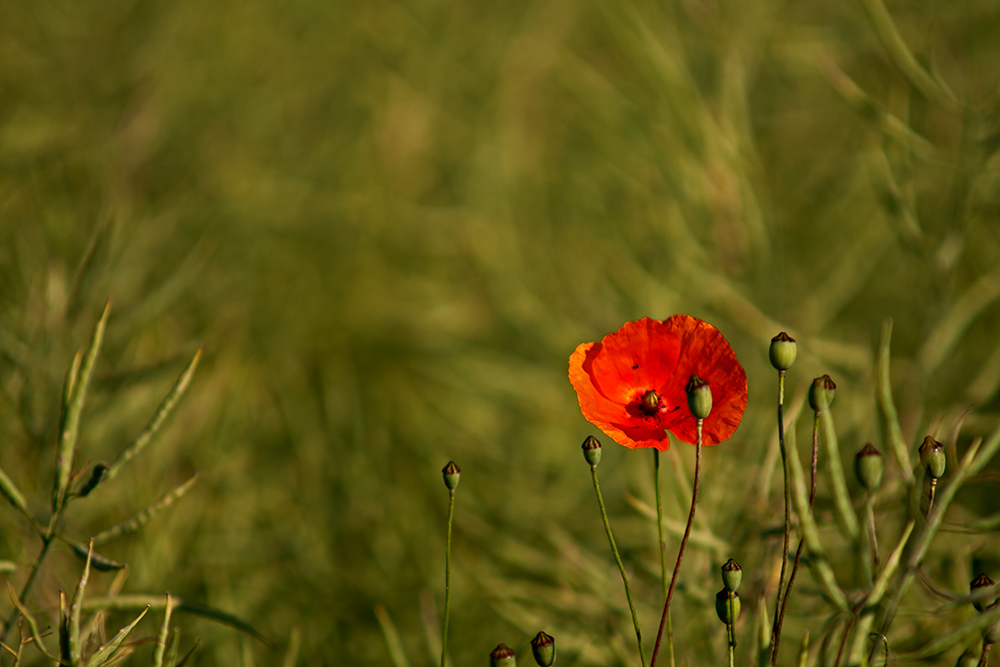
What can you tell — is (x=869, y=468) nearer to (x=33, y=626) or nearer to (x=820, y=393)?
(x=820, y=393)

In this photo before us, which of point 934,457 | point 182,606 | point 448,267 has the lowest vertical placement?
point 448,267

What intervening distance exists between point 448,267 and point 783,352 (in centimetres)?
110

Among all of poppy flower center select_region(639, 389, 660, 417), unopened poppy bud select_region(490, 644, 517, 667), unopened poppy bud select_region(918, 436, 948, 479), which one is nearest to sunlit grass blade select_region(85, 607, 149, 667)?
unopened poppy bud select_region(490, 644, 517, 667)

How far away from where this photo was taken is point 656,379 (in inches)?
18.0

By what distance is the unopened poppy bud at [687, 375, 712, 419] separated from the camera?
363 mm

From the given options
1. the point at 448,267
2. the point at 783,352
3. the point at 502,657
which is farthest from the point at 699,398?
the point at 448,267

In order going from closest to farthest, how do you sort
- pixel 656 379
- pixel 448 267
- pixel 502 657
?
1. pixel 502 657
2. pixel 656 379
3. pixel 448 267

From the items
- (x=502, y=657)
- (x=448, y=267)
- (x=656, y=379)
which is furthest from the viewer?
(x=448, y=267)

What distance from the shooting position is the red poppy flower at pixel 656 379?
1.34 feet

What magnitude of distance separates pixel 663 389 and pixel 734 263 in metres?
0.62

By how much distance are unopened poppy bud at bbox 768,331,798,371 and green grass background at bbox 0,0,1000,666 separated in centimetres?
22

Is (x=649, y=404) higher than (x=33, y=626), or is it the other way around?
(x=649, y=404)

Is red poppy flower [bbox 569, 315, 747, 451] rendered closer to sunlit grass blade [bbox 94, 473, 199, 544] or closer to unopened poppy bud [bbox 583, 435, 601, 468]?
unopened poppy bud [bbox 583, 435, 601, 468]

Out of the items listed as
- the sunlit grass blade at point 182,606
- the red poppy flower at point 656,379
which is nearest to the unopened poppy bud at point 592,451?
the red poppy flower at point 656,379
